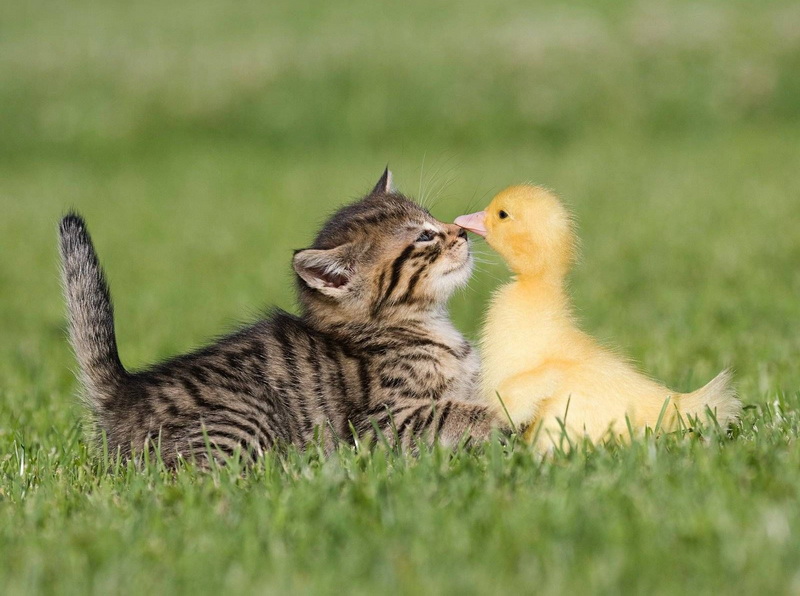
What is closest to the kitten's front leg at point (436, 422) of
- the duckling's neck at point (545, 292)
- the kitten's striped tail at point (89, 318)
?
the duckling's neck at point (545, 292)

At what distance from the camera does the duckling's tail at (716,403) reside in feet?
12.9

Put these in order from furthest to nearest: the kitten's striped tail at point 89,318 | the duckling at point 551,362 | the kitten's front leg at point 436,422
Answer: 1. the kitten's striped tail at point 89,318
2. the kitten's front leg at point 436,422
3. the duckling at point 551,362

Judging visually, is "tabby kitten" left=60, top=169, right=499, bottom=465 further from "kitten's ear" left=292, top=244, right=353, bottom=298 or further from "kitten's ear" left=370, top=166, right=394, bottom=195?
"kitten's ear" left=370, top=166, right=394, bottom=195

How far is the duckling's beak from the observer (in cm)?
417

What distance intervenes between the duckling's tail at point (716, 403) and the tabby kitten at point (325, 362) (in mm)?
760

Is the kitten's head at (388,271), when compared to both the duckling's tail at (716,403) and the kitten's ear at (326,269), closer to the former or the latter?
the kitten's ear at (326,269)

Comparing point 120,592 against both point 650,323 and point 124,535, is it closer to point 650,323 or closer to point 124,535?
point 124,535

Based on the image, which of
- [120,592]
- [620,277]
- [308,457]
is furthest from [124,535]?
[620,277]

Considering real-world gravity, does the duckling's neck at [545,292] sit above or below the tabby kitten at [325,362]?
above

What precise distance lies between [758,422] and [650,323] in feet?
12.3

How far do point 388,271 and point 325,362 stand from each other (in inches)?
20.9

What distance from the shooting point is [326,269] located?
4.80m

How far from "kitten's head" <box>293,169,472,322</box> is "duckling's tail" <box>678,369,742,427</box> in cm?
134

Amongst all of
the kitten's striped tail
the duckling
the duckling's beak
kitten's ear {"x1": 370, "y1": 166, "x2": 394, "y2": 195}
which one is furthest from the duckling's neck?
the kitten's striped tail
